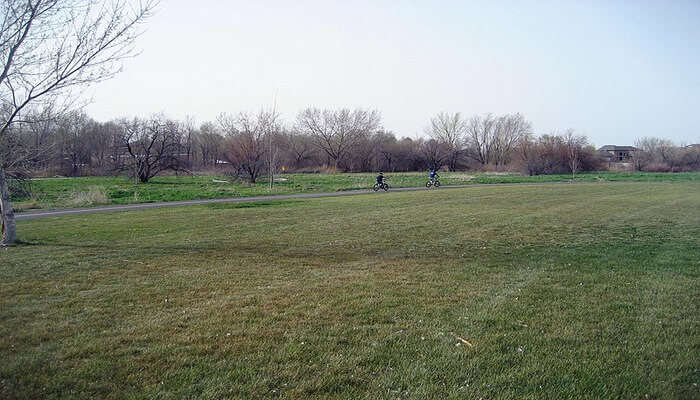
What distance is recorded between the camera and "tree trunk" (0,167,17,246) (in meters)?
11.5

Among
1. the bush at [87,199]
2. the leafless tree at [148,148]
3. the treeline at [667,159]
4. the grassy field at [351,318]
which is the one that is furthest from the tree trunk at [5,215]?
the treeline at [667,159]

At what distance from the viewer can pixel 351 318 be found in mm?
5789

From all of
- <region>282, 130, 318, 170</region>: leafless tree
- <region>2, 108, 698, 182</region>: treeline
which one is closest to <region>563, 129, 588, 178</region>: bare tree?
<region>2, 108, 698, 182</region>: treeline

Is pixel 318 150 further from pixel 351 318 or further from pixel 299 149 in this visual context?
pixel 351 318

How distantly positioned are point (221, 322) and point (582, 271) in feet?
20.8

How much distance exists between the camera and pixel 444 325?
18.2ft

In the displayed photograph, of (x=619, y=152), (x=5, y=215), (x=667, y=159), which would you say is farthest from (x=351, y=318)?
(x=619, y=152)

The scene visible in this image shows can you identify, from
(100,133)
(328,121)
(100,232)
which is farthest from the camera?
(328,121)

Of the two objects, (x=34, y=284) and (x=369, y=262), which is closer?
(x=34, y=284)

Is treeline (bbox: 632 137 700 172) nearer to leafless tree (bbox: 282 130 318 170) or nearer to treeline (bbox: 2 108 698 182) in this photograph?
treeline (bbox: 2 108 698 182)

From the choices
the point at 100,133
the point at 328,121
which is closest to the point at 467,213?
the point at 100,133

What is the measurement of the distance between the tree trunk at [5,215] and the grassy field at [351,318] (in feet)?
1.91

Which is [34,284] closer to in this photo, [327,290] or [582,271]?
[327,290]

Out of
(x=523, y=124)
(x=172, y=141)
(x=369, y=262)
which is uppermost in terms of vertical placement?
(x=523, y=124)
